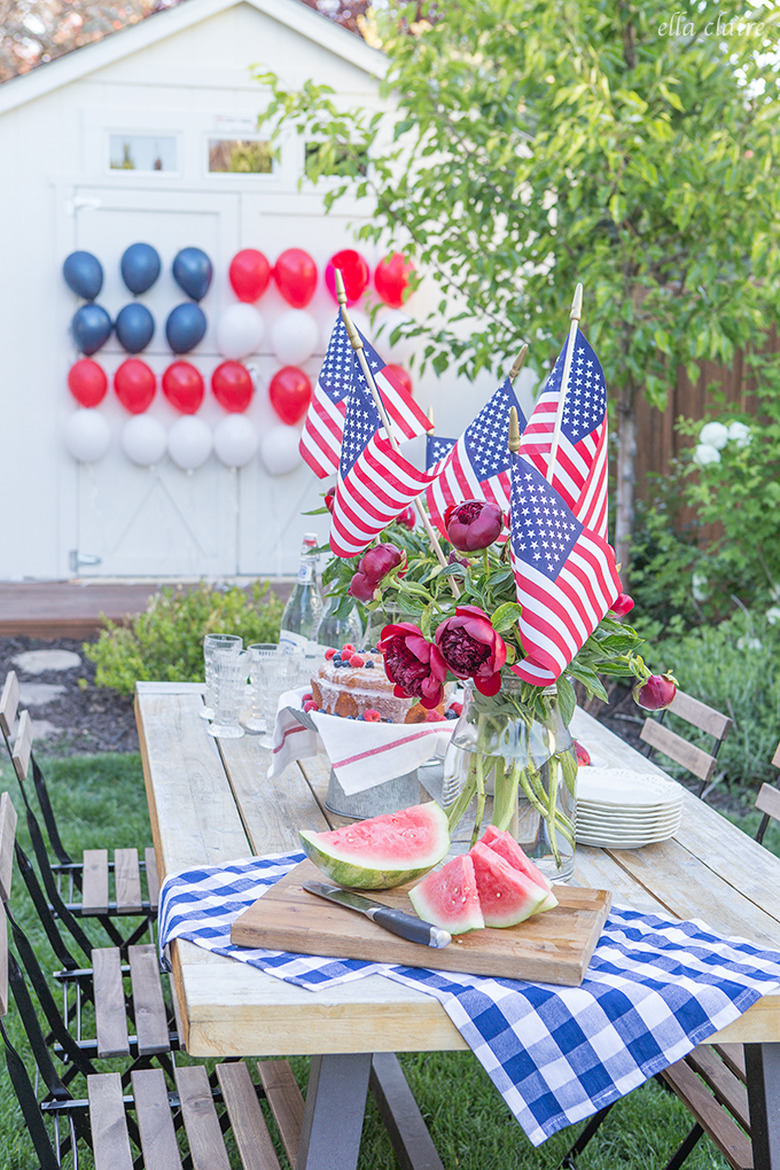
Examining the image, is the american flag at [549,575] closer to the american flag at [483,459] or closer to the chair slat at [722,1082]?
the american flag at [483,459]

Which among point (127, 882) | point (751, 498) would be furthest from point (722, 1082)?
point (751, 498)

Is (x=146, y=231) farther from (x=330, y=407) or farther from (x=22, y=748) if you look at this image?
(x=22, y=748)

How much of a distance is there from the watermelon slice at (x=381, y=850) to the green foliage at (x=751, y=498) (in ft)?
15.2

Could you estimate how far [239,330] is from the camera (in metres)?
9.06

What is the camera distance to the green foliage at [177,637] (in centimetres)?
612

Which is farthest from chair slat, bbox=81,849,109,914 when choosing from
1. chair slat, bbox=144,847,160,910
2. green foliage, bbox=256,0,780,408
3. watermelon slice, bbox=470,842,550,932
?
green foliage, bbox=256,0,780,408

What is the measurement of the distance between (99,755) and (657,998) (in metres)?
4.55

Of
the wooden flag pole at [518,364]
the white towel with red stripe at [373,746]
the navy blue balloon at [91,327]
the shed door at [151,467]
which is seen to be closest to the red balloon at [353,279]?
the shed door at [151,467]

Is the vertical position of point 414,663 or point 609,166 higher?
point 609,166

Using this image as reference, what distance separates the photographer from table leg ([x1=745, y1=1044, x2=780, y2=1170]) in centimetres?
171

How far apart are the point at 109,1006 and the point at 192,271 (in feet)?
24.0

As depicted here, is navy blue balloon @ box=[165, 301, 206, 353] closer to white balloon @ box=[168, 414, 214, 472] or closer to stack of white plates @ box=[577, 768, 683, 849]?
white balloon @ box=[168, 414, 214, 472]

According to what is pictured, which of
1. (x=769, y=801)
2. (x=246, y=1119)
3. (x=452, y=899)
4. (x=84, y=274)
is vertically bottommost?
(x=246, y=1119)

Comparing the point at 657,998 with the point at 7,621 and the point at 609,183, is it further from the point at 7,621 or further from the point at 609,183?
the point at 7,621
